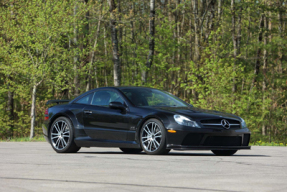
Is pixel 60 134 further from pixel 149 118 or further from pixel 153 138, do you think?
pixel 153 138

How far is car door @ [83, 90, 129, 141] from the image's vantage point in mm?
10539

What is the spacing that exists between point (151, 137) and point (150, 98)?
1276mm

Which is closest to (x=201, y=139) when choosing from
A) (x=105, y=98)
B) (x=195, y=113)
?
(x=195, y=113)

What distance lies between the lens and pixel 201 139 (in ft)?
32.0

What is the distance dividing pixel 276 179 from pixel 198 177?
3.27 ft

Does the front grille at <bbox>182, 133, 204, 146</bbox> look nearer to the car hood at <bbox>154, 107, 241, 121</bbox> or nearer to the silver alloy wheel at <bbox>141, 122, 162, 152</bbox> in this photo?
the car hood at <bbox>154, 107, 241, 121</bbox>

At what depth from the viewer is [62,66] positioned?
1051 inches

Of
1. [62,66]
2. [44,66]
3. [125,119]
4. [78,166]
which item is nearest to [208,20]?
[62,66]

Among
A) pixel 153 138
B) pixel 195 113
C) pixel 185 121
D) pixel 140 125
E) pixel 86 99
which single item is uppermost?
pixel 86 99

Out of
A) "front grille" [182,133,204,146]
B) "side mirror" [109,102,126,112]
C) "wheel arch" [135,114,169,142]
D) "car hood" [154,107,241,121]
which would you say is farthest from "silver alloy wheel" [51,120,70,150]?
"front grille" [182,133,204,146]

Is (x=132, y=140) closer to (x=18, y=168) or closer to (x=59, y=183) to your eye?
(x=18, y=168)

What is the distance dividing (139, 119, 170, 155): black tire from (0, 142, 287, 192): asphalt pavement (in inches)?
15.0

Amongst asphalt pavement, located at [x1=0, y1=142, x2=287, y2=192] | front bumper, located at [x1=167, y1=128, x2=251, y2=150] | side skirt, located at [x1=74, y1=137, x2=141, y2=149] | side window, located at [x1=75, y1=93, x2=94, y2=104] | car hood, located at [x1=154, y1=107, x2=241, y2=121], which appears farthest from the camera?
side window, located at [x1=75, y1=93, x2=94, y2=104]

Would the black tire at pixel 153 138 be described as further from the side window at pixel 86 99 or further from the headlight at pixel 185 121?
the side window at pixel 86 99
